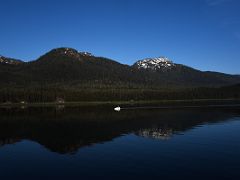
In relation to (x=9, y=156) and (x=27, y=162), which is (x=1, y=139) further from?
(x=27, y=162)

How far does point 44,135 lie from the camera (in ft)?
317

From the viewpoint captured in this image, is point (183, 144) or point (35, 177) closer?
point (35, 177)

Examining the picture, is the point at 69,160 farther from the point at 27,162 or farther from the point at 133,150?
the point at 133,150

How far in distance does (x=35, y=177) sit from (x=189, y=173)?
840 inches

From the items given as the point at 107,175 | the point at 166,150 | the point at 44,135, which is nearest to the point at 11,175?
the point at 107,175

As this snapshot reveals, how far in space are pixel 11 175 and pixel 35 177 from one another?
422 cm

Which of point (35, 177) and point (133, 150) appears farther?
point (133, 150)

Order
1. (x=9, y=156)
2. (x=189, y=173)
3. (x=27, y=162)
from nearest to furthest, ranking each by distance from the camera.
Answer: (x=189, y=173) → (x=27, y=162) → (x=9, y=156)

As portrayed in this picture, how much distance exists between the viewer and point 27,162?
2340 inches

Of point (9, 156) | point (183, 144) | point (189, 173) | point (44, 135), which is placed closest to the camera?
point (189, 173)

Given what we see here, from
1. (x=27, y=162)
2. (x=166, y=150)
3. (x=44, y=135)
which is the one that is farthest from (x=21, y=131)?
(x=166, y=150)

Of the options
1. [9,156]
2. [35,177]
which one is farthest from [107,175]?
[9,156]

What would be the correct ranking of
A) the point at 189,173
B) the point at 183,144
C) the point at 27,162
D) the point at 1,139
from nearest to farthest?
the point at 189,173, the point at 27,162, the point at 183,144, the point at 1,139

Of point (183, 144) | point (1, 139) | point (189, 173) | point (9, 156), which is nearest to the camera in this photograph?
point (189, 173)
